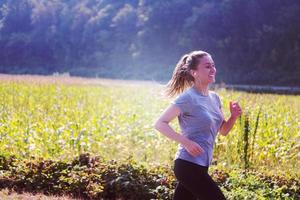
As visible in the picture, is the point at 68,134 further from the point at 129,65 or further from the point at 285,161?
the point at 129,65

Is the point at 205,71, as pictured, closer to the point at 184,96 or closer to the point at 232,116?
the point at 184,96

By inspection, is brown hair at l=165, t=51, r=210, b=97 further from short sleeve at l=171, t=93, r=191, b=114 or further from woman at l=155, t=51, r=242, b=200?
short sleeve at l=171, t=93, r=191, b=114

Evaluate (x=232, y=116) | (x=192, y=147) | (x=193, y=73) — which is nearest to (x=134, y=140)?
(x=232, y=116)

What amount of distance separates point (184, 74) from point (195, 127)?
492 mm

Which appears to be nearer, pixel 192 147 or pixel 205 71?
pixel 192 147

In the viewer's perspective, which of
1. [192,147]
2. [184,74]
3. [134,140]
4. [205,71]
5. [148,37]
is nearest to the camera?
[192,147]

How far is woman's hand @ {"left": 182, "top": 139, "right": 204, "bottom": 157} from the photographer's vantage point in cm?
339

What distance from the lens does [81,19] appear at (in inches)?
2630

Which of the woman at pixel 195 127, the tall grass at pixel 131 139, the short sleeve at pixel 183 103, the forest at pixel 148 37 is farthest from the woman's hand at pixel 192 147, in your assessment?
the forest at pixel 148 37

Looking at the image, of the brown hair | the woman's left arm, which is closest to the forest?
the woman's left arm

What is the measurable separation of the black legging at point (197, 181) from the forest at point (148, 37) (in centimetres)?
3590

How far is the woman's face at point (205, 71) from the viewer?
363 cm

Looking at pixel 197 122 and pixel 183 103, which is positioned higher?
pixel 183 103

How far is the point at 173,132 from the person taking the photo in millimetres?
3463
